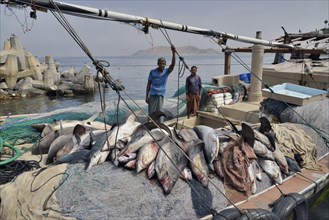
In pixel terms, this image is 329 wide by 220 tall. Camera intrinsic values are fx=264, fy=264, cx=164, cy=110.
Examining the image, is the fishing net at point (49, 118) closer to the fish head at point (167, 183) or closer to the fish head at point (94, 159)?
the fish head at point (94, 159)

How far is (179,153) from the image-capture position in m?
4.53

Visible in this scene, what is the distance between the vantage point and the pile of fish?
4344mm

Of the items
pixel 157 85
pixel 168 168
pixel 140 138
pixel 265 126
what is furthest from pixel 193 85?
pixel 168 168

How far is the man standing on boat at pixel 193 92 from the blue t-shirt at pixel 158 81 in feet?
6.64

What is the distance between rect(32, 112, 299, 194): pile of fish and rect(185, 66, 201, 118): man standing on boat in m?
4.19

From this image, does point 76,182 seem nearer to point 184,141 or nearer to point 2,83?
point 184,141

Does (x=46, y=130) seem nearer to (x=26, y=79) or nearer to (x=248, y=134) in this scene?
(x=248, y=134)

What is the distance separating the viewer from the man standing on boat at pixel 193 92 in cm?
940

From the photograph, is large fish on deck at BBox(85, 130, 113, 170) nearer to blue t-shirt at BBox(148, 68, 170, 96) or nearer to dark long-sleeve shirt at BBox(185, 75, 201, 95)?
blue t-shirt at BBox(148, 68, 170, 96)

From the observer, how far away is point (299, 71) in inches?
461

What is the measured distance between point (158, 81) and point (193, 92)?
245 cm

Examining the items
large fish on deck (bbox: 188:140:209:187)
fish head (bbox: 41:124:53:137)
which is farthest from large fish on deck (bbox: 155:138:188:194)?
fish head (bbox: 41:124:53:137)

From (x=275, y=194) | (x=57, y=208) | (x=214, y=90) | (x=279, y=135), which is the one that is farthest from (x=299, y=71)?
(x=57, y=208)

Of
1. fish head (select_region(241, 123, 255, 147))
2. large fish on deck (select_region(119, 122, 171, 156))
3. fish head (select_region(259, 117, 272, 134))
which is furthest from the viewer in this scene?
fish head (select_region(259, 117, 272, 134))
